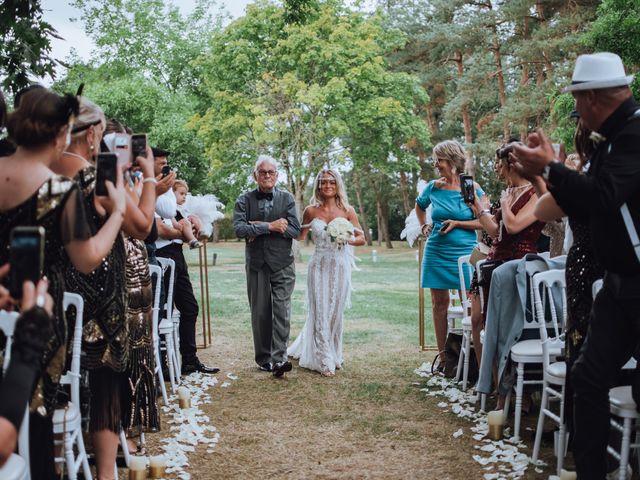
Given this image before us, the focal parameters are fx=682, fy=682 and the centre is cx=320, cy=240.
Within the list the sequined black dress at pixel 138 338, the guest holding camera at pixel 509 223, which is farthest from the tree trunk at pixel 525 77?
the sequined black dress at pixel 138 338

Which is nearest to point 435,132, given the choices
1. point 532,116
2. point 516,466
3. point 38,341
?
point 532,116

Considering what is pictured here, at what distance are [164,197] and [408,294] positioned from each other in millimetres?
10423

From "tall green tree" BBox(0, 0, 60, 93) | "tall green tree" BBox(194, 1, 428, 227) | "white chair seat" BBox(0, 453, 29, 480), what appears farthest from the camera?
"tall green tree" BBox(194, 1, 428, 227)

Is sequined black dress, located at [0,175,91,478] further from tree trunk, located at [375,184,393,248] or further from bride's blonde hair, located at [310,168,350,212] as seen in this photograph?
tree trunk, located at [375,184,393,248]

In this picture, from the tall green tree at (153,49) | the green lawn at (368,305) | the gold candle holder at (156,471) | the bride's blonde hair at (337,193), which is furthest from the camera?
the tall green tree at (153,49)

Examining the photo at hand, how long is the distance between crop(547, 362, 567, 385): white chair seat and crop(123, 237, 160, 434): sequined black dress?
256 centimetres

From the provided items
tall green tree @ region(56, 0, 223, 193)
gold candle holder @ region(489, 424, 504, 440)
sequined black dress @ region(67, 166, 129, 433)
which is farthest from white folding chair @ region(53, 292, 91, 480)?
tall green tree @ region(56, 0, 223, 193)

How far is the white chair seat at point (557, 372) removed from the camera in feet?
13.0

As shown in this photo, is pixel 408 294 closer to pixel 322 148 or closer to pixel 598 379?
pixel 322 148

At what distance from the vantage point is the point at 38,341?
178cm

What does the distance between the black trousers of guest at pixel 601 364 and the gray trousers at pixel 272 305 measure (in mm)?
4534

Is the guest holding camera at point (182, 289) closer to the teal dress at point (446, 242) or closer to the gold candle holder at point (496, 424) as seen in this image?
the teal dress at point (446, 242)

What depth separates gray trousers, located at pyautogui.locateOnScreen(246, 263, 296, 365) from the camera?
743 centimetres

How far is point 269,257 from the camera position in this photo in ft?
24.4
